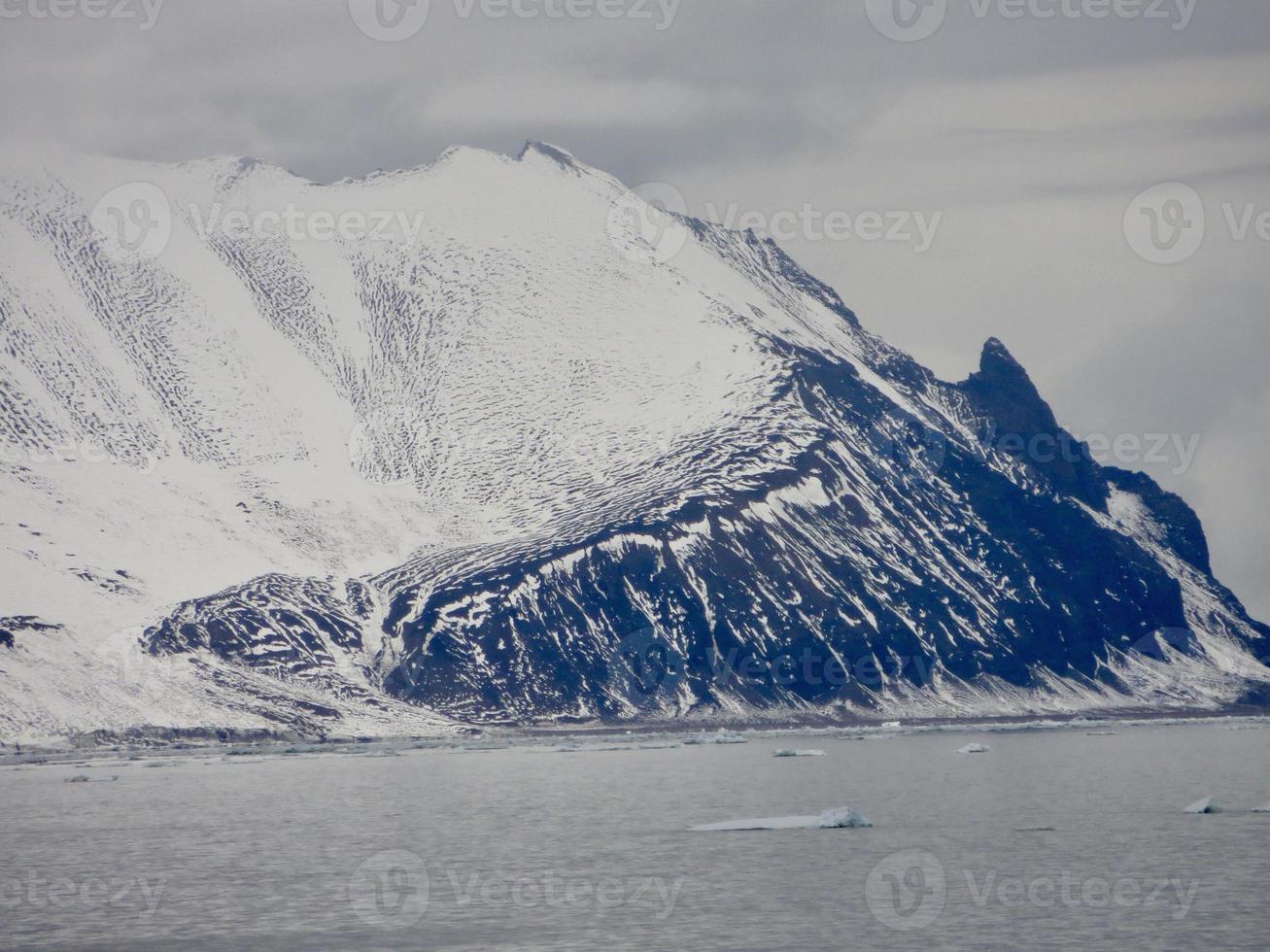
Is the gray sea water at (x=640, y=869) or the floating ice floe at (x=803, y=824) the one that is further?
the floating ice floe at (x=803, y=824)

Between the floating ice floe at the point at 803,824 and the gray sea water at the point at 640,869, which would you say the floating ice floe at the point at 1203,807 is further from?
the floating ice floe at the point at 803,824

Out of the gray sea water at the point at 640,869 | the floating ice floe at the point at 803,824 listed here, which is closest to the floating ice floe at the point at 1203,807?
the gray sea water at the point at 640,869

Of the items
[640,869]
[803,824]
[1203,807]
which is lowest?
[1203,807]

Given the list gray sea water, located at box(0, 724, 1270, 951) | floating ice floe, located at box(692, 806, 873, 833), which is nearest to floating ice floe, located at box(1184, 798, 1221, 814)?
gray sea water, located at box(0, 724, 1270, 951)

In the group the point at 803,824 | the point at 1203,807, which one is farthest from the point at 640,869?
the point at 1203,807

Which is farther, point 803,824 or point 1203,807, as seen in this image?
point 1203,807

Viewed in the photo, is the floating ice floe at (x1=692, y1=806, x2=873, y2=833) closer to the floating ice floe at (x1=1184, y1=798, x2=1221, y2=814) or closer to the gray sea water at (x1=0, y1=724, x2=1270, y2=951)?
the gray sea water at (x1=0, y1=724, x2=1270, y2=951)

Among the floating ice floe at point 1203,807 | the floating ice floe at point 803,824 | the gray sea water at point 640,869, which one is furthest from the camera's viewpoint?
the floating ice floe at point 1203,807

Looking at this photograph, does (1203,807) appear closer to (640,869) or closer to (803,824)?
(803,824)

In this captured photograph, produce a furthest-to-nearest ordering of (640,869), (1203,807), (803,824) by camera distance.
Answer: (1203,807) < (803,824) < (640,869)
